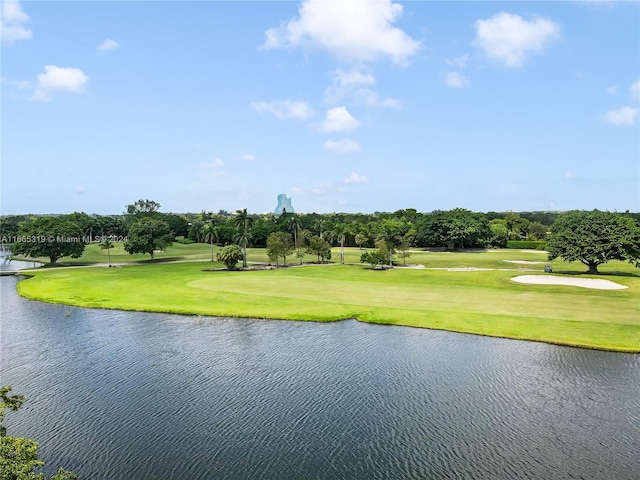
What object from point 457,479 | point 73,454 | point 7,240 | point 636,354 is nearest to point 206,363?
point 73,454

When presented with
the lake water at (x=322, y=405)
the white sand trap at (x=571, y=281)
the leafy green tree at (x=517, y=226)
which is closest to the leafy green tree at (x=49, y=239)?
the lake water at (x=322, y=405)

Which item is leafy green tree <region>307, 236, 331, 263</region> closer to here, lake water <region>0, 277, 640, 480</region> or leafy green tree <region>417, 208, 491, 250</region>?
leafy green tree <region>417, 208, 491, 250</region>

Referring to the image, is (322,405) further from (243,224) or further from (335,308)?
(243,224)

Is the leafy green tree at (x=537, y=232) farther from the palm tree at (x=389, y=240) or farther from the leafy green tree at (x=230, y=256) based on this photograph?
the leafy green tree at (x=230, y=256)

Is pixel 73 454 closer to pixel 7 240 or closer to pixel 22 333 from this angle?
pixel 22 333

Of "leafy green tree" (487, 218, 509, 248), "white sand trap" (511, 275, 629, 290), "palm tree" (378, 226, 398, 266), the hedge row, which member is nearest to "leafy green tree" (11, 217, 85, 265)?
"palm tree" (378, 226, 398, 266)

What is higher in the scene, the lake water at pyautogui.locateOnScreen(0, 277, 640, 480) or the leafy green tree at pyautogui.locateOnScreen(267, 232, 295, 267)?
the leafy green tree at pyautogui.locateOnScreen(267, 232, 295, 267)
